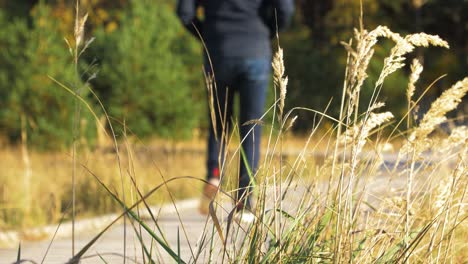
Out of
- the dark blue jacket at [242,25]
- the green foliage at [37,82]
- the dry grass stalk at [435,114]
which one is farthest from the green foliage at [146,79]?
the dry grass stalk at [435,114]

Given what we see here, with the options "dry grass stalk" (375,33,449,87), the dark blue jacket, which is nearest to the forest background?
the dark blue jacket

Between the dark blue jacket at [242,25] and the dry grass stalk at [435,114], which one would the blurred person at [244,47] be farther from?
the dry grass stalk at [435,114]

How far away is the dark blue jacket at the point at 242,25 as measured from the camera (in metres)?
6.02

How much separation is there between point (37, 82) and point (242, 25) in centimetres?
915

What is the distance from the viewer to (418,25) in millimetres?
24781

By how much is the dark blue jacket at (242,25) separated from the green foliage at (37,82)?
8.32 metres

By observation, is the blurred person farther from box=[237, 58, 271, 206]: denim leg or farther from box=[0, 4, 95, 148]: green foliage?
box=[0, 4, 95, 148]: green foliage

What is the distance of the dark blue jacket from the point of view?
6.02 meters

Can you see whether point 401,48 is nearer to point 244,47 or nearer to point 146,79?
point 244,47

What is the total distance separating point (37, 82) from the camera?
14695mm

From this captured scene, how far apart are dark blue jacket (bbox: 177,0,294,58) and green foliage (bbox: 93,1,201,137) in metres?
8.83

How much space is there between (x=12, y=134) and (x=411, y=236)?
1290 cm

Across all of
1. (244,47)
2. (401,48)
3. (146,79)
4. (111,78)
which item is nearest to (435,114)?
(401,48)

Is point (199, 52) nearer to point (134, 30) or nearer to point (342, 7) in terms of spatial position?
point (134, 30)
